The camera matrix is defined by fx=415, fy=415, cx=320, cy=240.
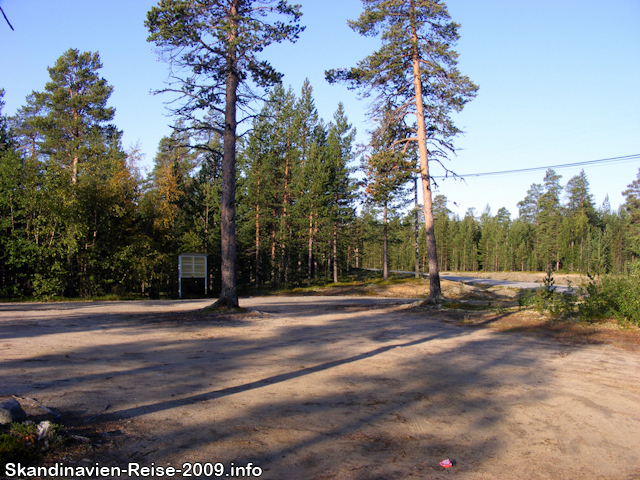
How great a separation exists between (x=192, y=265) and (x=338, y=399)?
73.3 ft

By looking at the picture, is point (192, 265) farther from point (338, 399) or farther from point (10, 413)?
point (10, 413)

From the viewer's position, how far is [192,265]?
86.8ft

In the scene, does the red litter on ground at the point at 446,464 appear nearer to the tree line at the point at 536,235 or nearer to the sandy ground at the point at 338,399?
the sandy ground at the point at 338,399

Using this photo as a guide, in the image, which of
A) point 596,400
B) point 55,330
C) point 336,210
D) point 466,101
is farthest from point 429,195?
point 336,210

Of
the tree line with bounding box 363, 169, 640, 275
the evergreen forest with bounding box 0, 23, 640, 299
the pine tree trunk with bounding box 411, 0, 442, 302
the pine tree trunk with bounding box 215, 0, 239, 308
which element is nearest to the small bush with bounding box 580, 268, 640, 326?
the evergreen forest with bounding box 0, 23, 640, 299

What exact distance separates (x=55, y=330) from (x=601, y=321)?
1576cm

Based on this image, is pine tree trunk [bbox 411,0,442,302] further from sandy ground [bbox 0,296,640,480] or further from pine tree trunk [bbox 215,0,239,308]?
pine tree trunk [bbox 215,0,239,308]

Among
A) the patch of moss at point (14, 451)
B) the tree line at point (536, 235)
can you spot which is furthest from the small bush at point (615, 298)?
the tree line at point (536, 235)

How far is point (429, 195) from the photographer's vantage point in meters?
18.8

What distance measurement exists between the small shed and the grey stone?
73.3 feet

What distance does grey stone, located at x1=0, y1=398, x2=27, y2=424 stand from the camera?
148 inches

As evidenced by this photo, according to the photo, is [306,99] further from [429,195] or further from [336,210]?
[429,195]

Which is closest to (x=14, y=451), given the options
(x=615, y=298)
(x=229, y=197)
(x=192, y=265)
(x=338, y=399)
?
(x=338, y=399)

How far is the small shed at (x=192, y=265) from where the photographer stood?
2594 cm
